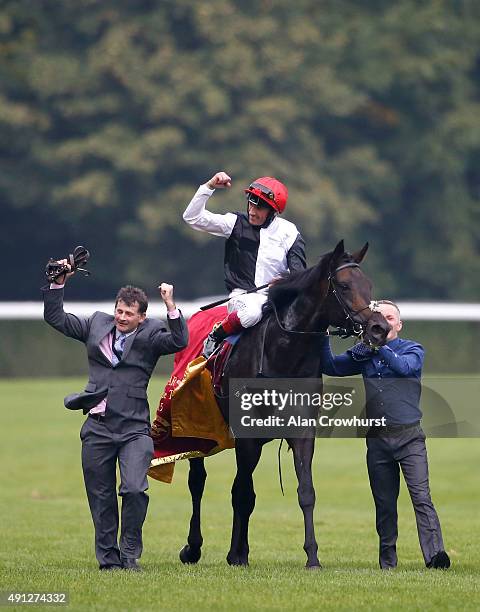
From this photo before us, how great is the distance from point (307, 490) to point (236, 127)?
24.6 m

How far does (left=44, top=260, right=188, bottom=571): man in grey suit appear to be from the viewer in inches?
330

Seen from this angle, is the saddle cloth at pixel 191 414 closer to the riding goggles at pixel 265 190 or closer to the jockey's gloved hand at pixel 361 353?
the riding goggles at pixel 265 190

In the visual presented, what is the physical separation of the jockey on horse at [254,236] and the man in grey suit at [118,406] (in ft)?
3.42

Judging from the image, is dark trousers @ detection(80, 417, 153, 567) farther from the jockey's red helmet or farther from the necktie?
the jockey's red helmet

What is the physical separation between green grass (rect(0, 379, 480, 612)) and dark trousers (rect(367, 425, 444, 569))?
0.18 metres

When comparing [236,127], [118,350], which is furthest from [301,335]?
[236,127]

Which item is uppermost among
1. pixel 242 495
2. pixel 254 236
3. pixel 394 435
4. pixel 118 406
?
pixel 254 236

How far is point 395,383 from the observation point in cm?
874

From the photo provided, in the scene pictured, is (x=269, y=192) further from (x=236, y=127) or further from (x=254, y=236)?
(x=236, y=127)

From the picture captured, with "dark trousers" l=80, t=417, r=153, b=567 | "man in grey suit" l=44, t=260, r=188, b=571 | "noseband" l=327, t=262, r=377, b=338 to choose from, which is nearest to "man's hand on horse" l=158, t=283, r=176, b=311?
"man in grey suit" l=44, t=260, r=188, b=571

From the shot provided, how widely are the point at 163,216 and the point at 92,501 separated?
952 inches

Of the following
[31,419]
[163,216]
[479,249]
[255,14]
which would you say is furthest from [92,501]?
[479,249]

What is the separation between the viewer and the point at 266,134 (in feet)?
110

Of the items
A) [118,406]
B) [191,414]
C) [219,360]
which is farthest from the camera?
[191,414]
